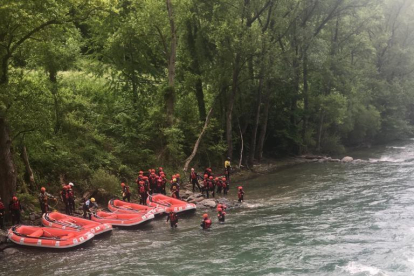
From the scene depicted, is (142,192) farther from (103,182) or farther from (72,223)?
(72,223)

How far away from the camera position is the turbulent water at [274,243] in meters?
15.9

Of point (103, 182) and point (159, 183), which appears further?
point (159, 183)

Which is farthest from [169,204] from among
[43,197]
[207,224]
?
[43,197]

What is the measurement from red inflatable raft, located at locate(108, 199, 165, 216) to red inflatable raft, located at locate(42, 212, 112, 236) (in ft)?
7.69

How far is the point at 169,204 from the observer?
23.6 metres

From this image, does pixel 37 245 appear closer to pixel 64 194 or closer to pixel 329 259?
pixel 64 194

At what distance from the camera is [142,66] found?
35.4 metres

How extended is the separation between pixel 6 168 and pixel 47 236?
380 centimetres

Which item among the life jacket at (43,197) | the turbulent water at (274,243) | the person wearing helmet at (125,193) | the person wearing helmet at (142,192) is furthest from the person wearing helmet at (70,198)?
the person wearing helmet at (142,192)

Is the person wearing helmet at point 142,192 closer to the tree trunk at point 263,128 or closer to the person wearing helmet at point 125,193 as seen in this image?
the person wearing helmet at point 125,193

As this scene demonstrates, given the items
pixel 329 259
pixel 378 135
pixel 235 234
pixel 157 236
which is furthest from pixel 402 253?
pixel 378 135

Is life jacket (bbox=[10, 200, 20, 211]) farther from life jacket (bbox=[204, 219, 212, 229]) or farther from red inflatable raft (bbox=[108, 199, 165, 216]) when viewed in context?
life jacket (bbox=[204, 219, 212, 229])

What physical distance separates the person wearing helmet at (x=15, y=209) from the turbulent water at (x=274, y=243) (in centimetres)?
245

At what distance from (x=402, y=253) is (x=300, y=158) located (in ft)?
88.6
